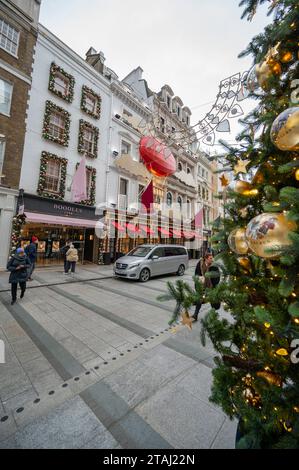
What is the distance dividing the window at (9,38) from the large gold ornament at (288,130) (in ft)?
49.0

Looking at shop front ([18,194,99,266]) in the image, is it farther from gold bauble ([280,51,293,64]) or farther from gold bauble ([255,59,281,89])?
gold bauble ([280,51,293,64])

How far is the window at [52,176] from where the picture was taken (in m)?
11.8

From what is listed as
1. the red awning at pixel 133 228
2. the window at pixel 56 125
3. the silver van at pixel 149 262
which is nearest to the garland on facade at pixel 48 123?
the window at pixel 56 125

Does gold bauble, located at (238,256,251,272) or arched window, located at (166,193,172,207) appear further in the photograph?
arched window, located at (166,193,172,207)

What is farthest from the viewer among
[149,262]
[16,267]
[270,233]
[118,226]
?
[118,226]

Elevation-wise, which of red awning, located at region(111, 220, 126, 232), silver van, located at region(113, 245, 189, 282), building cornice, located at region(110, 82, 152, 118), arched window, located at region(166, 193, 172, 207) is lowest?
silver van, located at region(113, 245, 189, 282)

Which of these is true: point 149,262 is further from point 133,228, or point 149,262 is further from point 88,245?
point 133,228

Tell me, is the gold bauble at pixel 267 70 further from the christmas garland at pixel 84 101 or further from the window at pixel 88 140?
the christmas garland at pixel 84 101

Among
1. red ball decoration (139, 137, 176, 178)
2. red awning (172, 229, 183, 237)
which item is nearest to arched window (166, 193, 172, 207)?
red awning (172, 229, 183, 237)

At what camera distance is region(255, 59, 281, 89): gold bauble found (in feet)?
6.14

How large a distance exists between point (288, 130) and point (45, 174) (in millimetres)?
12635

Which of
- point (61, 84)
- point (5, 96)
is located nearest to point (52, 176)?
point (5, 96)

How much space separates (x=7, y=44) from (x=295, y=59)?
48.8 ft

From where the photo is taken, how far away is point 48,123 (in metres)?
11.6
